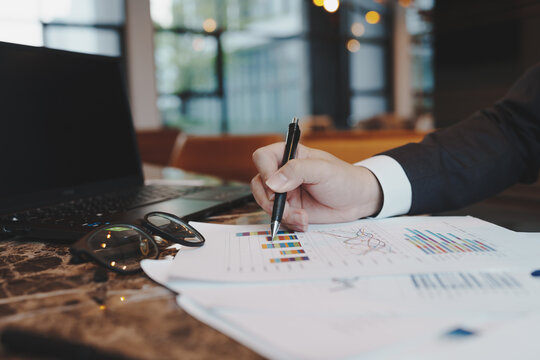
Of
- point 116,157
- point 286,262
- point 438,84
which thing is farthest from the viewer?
point 438,84

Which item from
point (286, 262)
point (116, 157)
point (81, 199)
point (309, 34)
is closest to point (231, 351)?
point (286, 262)

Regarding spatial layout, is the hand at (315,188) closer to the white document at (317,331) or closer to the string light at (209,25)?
the white document at (317,331)

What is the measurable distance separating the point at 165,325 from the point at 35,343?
86mm

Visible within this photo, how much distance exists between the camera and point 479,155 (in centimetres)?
77

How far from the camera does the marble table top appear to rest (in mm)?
281

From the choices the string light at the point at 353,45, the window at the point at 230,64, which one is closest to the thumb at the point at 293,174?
the window at the point at 230,64

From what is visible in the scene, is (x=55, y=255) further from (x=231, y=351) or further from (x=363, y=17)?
(x=363, y=17)

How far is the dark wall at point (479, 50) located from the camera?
16.0ft

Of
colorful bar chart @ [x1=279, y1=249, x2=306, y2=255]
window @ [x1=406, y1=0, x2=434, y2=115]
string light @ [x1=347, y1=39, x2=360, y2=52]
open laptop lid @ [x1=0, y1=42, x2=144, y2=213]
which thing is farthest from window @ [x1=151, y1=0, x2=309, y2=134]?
colorful bar chart @ [x1=279, y1=249, x2=306, y2=255]

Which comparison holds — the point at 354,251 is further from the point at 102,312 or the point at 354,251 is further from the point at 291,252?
the point at 102,312

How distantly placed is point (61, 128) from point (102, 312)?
1.96ft

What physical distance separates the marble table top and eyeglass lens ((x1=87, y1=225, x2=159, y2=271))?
0.02 meters

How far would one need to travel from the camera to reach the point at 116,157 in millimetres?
979

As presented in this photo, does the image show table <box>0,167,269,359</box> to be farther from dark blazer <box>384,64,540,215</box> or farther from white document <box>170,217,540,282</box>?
dark blazer <box>384,64,540,215</box>
